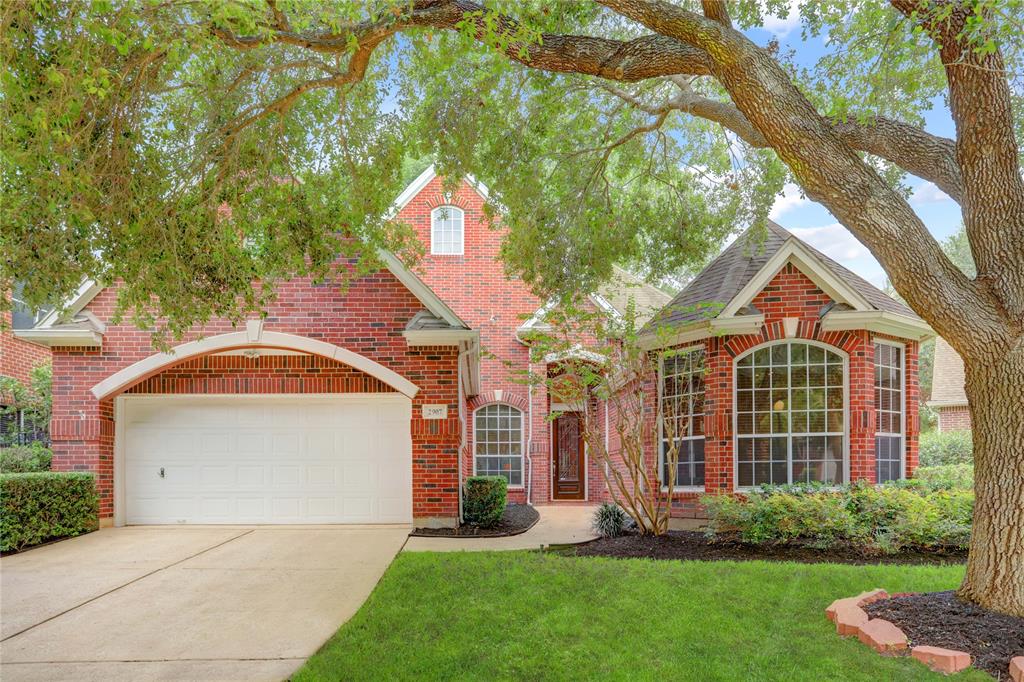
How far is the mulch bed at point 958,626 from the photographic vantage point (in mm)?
5039

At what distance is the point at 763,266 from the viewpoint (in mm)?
11047

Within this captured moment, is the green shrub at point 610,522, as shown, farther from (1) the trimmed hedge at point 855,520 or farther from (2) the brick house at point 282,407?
(2) the brick house at point 282,407

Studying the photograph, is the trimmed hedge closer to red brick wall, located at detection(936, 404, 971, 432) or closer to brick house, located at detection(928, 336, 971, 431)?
brick house, located at detection(928, 336, 971, 431)

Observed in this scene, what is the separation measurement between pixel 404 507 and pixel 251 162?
20.8ft

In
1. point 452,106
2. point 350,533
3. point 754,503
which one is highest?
point 452,106

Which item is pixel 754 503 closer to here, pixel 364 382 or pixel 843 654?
pixel 843 654

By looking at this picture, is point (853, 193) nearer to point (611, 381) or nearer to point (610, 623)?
point (610, 623)

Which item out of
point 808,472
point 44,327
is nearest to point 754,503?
point 808,472

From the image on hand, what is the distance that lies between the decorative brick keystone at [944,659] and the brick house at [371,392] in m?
5.37

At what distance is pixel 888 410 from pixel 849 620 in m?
6.70

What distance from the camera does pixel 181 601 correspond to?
22.8 feet

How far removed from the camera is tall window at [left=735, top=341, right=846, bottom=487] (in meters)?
11.0

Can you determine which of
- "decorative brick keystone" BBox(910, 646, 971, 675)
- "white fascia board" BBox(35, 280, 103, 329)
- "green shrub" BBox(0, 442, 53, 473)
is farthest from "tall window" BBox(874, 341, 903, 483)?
"green shrub" BBox(0, 442, 53, 473)

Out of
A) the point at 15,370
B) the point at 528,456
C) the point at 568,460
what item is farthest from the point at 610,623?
the point at 15,370
